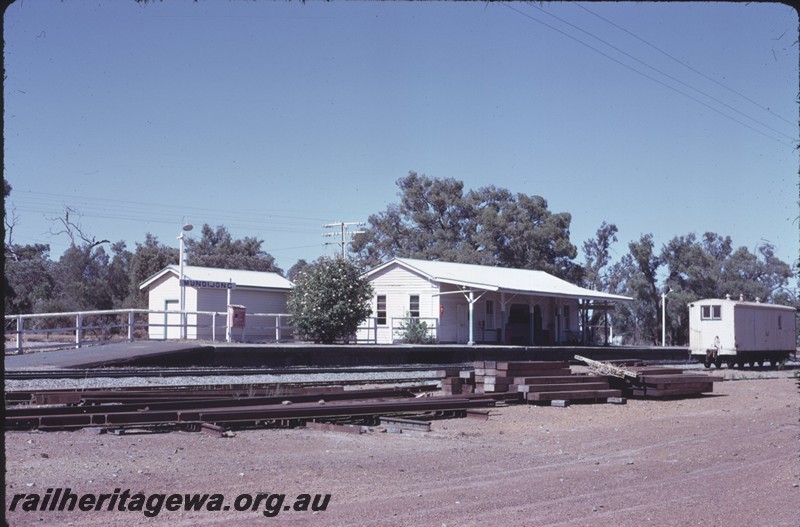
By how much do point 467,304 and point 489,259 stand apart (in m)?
27.4

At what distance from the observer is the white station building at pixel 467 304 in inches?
1449

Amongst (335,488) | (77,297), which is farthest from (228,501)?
(77,297)

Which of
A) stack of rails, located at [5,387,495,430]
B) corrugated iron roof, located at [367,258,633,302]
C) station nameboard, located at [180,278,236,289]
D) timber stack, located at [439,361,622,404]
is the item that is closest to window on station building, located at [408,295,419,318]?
corrugated iron roof, located at [367,258,633,302]

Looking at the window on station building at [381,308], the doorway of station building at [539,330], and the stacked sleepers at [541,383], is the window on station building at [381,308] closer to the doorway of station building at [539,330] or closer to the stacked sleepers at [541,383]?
the doorway of station building at [539,330]

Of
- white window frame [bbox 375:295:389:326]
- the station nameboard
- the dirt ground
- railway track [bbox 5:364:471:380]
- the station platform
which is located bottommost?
the dirt ground

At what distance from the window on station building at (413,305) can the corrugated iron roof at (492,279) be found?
56.7 inches

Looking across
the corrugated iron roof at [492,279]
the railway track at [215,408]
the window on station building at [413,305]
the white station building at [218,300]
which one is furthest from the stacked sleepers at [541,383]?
the window on station building at [413,305]

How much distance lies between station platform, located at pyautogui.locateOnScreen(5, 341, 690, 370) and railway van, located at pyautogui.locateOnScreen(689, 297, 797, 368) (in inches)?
371

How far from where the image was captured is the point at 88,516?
631 cm

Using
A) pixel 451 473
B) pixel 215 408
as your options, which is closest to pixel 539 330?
pixel 215 408

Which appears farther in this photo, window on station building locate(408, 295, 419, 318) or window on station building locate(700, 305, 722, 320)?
window on station building locate(408, 295, 419, 318)

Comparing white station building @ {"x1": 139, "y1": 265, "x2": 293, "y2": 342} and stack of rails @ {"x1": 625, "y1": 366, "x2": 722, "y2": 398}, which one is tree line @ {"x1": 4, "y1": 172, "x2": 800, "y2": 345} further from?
stack of rails @ {"x1": 625, "y1": 366, "x2": 722, "y2": 398}

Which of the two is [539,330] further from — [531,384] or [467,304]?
[531,384]

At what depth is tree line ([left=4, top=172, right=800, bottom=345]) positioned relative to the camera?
5931 centimetres
